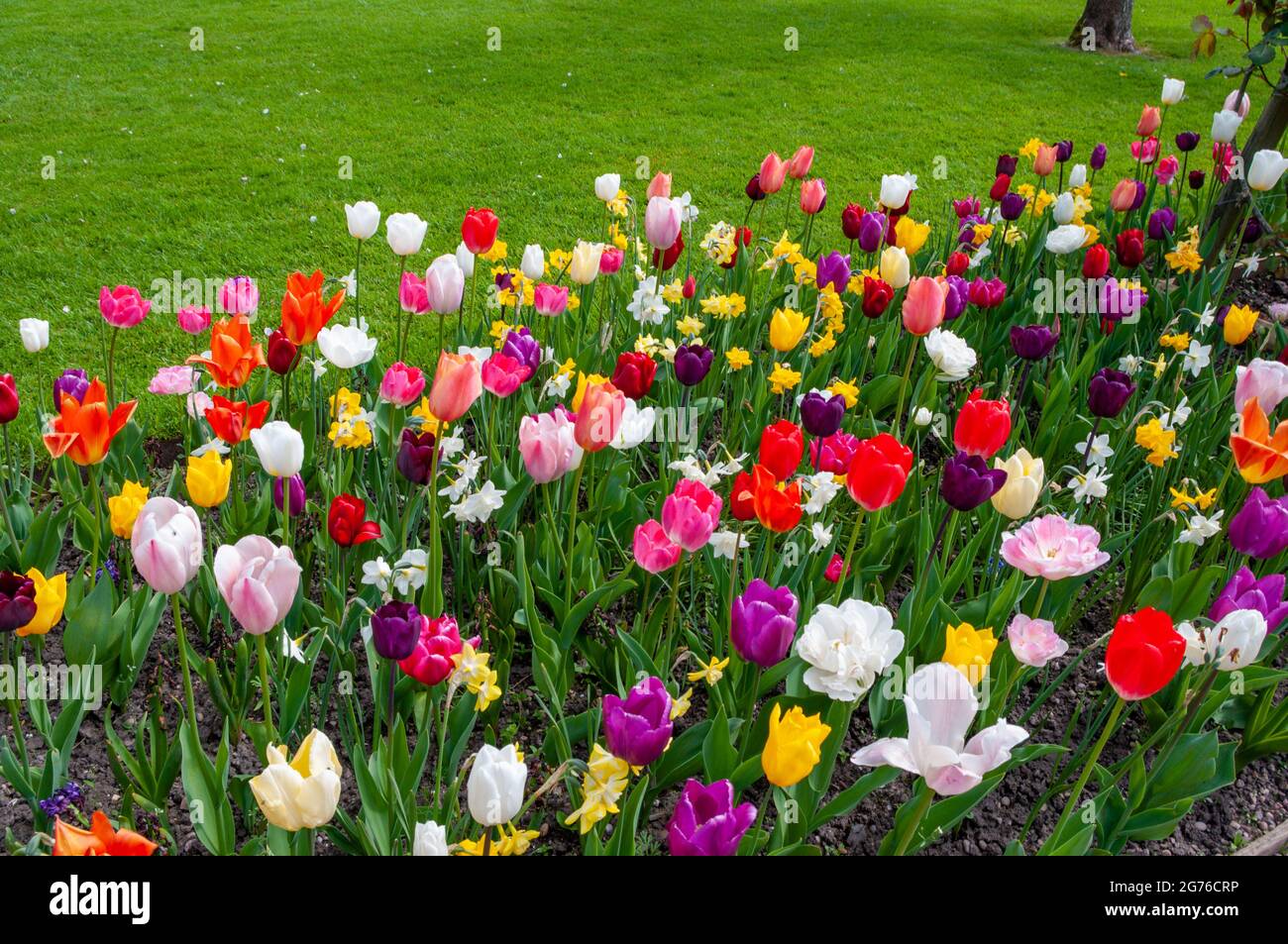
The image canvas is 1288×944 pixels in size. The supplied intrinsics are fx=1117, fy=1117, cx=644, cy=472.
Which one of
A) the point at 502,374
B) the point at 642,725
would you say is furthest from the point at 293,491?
the point at 642,725

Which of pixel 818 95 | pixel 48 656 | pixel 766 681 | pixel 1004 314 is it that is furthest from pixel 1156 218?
pixel 818 95

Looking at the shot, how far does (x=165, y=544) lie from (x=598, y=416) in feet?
2.65

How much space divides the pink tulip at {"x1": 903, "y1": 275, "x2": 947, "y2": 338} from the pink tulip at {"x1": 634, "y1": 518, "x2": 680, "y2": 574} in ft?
3.17

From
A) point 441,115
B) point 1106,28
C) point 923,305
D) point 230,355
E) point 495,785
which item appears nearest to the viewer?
point 495,785

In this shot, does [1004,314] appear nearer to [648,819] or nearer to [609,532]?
[609,532]

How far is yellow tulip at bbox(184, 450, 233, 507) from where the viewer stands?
6.49 ft

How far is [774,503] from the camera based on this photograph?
1.96 meters

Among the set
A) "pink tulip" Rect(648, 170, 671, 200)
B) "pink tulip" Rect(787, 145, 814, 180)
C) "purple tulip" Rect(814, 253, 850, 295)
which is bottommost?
"purple tulip" Rect(814, 253, 850, 295)

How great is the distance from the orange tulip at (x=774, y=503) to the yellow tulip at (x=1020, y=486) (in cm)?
46

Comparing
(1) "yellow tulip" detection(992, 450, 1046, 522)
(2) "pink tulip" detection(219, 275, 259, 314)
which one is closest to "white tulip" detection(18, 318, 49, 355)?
(2) "pink tulip" detection(219, 275, 259, 314)

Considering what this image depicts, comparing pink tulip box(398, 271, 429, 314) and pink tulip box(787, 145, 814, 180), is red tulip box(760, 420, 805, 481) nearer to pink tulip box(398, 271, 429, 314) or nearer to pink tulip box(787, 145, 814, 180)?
pink tulip box(398, 271, 429, 314)

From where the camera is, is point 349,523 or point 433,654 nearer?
point 433,654

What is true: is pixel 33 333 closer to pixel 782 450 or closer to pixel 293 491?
pixel 293 491
